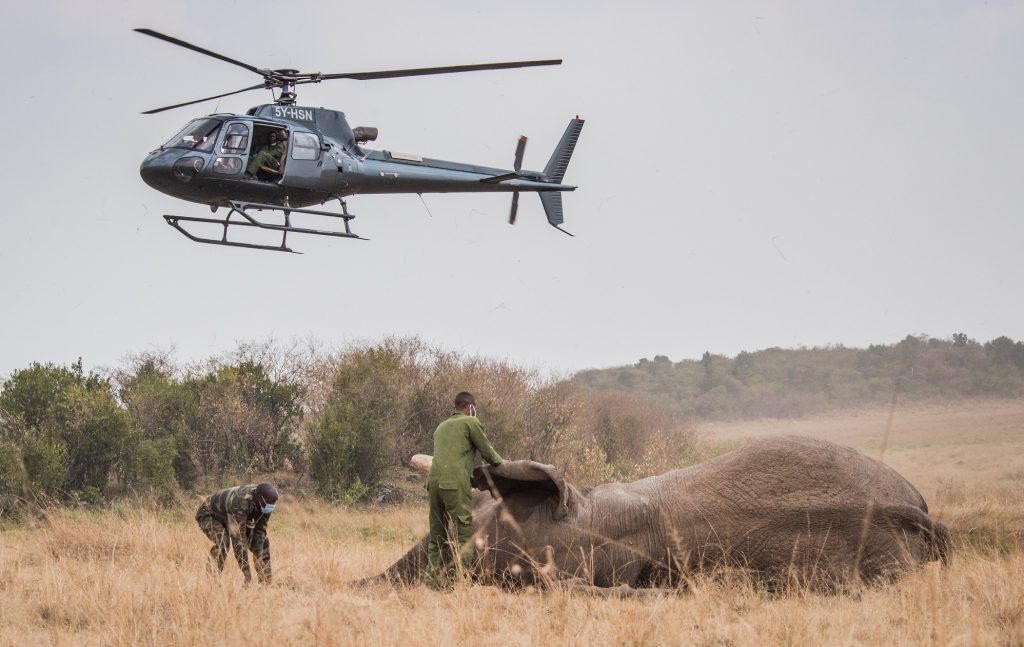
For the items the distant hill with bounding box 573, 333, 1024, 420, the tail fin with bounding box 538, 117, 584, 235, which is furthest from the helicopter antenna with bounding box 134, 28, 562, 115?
the distant hill with bounding box 573, 333, 1024, 420

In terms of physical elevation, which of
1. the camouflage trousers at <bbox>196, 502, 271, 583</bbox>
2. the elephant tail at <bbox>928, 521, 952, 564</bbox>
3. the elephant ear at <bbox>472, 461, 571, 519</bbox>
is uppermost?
the elephant ear at <bbox>472, 461, 571, 519</bbox>

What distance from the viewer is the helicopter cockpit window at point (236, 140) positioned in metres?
16.8

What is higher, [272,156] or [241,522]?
[272,156]

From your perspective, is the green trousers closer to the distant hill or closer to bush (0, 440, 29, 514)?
bush (0, 440, 29, 514)

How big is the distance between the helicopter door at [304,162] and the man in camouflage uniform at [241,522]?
931cm

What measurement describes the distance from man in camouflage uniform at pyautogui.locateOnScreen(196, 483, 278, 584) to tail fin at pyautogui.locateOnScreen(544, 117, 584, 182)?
47.3 feet

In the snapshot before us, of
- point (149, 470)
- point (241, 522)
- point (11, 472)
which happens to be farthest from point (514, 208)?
point (241, 522)

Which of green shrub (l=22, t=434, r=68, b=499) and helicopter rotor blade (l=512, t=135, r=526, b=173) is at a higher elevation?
helicopter rotor blade (l=512, t=135, r=526, b=173)

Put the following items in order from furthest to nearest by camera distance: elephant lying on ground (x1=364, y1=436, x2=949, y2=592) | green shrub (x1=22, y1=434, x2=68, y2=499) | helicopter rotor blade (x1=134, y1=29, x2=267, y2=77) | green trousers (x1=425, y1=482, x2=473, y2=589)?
green shrub (x1=22, y1=434, x2=68, y2=499)
helicopter rotor blade (x1=134, y1=29, x2=267, y2=77)
green trousers (x1=425, y1=482, x2=473, y2=589)
elephant lying on ground (x1=364, y1=436, x2=949, y2=592)

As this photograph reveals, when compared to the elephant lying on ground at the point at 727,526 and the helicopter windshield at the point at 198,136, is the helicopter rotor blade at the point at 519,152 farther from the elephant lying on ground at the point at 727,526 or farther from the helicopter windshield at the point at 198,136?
the elephant lying on ground at the point at 727,526

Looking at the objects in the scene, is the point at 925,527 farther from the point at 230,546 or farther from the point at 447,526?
the point at 230,546

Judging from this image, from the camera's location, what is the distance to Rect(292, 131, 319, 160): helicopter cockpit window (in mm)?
17500

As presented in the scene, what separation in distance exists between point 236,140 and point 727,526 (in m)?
11.4

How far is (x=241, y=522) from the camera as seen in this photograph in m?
8.91
